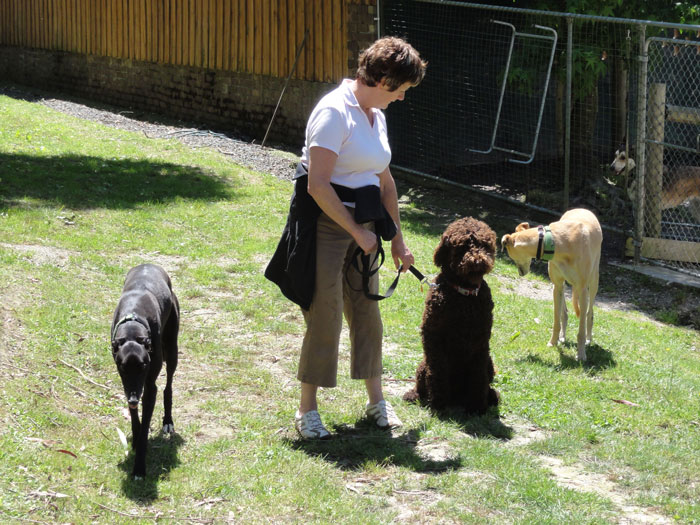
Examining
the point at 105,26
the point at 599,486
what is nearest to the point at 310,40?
the point at 105,26

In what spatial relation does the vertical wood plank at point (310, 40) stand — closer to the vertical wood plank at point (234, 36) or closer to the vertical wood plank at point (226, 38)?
the vertical wood plank at point (234, 36)

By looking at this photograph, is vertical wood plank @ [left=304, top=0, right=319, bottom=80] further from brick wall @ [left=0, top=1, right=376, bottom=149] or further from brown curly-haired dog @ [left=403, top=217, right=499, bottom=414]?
brown curly-haired dog @ [left=403, top=217, right=499, bottom=414]

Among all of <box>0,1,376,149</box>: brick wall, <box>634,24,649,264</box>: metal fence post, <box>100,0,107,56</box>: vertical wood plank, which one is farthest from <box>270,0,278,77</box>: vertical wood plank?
<box>634,24,649,264</box>: metal fence post

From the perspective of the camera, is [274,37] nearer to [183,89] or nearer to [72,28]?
[183,89]

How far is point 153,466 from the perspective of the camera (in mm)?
4262

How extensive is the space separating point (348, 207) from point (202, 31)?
1309cm

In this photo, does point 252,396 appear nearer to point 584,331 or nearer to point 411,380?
point 411,380

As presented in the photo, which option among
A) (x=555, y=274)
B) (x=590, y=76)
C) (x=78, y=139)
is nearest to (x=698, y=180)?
(x=590, y=76)

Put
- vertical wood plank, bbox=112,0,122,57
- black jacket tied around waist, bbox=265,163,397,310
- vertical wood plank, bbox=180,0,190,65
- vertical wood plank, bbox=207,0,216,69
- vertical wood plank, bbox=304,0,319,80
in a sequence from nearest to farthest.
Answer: black jacket tied around waist, bbox=265,163,397,310 < vertical wood plank, bbox=304,0,319,80 < vertical wood plank, bbox=207,0,216,69 < vertical wood plank, bbox=180,0,190,65 < vertical wood plank, bbox=112,0,122,57

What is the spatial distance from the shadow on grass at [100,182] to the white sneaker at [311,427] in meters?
5.57

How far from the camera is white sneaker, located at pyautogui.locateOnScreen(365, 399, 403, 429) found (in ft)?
15.9

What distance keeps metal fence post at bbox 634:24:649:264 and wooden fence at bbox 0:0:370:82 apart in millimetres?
5274

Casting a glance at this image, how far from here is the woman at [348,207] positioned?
13.7ft

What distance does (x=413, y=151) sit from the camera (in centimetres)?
1294
